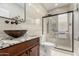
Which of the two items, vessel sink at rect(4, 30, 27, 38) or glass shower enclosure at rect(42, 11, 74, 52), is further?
glass shower enclosure at rect(42, 11, 74, 52)

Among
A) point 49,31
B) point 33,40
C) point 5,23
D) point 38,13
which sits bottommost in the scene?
point 33,40

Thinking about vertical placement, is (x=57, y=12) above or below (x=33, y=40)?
above

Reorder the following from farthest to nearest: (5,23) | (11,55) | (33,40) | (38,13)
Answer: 1. (33,40)
2. (38,13)
3. (5,23)
4. (11,55)

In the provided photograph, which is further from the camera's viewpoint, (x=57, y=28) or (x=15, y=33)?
(x=57, y=28)

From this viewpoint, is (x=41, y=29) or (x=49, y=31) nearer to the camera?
(x=41, y=29)

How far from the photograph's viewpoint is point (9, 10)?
1121 mm

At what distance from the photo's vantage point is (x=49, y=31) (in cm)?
139

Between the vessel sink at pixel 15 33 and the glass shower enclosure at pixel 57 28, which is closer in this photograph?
the vessel sink at pixel 15 33

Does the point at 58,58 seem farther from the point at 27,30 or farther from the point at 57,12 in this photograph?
the point at 57,12

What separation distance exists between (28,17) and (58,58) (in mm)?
664

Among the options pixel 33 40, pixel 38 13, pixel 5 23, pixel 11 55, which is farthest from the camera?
pixel 33 40

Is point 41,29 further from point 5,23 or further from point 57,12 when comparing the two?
point 5,23

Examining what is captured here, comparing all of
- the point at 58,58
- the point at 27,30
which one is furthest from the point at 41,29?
the point at 58,58

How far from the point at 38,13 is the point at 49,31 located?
35 centimetres
